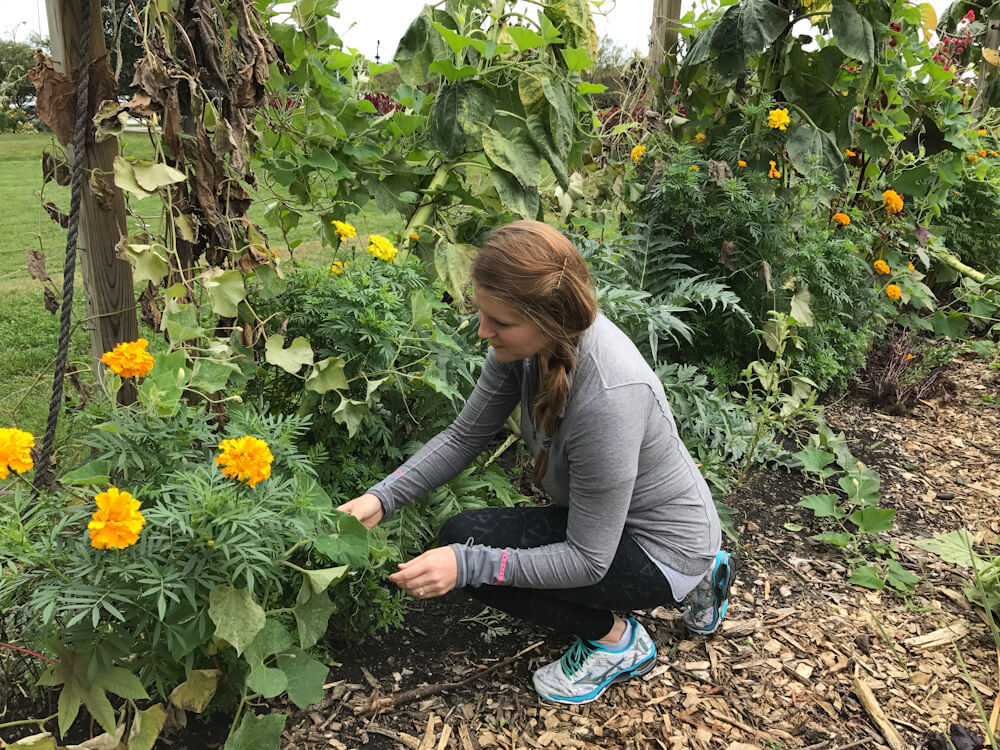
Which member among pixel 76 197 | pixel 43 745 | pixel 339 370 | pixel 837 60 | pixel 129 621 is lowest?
pixel 43 745

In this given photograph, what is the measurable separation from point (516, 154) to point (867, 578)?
5.47 feet

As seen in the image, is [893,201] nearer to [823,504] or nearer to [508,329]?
[823,504]

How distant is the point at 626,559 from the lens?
1.77m

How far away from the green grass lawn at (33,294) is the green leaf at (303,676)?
2.53ft

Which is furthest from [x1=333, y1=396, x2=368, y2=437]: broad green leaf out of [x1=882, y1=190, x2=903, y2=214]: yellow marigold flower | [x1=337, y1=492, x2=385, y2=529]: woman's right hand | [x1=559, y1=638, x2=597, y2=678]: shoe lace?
[x1=882, y1=190, x2=903, y2=214]: yellow marigold flower

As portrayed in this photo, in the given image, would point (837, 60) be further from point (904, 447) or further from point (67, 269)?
point (67, 269)

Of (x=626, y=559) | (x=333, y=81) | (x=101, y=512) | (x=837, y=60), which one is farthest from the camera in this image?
(x=837, y=60)

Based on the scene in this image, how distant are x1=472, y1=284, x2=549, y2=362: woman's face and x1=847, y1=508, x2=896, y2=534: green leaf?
4.82 ft

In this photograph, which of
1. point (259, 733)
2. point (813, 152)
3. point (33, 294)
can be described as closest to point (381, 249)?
point (259, 733)

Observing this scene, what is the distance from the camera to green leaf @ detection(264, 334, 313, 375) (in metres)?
1.65

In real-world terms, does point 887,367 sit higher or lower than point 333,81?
lower

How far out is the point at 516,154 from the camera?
2.13 m

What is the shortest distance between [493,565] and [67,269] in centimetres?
107

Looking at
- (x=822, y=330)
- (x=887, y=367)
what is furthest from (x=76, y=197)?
(x=887, y=367)
